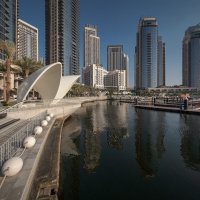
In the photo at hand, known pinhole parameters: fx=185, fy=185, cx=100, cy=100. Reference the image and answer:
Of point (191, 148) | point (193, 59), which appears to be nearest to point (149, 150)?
point (191, 148)

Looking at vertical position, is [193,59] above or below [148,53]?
below

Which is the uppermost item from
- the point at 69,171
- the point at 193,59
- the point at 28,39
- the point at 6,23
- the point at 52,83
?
the point at 28,39

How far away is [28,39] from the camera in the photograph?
161m

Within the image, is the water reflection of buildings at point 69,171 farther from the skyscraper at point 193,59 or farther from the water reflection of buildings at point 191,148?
the skyscraper at point 193,59

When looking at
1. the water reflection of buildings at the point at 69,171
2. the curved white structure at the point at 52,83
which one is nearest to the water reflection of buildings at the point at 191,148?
the water reflection of buildings at the point at 69,171

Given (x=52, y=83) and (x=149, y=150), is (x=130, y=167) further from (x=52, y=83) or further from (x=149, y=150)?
(x=52, y=83)

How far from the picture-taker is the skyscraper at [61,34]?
126812 mm

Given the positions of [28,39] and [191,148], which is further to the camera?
[28,39]

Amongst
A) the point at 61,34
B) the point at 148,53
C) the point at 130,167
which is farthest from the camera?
the point at 148,53

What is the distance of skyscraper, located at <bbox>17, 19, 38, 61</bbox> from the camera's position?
152m

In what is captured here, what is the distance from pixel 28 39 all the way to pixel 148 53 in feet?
365

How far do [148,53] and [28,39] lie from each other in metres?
111

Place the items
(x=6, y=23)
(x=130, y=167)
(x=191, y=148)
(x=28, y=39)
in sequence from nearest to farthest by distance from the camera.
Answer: (x=130, y=167)
(x=191, y=148)
(x=6, y=23)
(x=28, y=39)

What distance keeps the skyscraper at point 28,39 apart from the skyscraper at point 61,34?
30982mm
